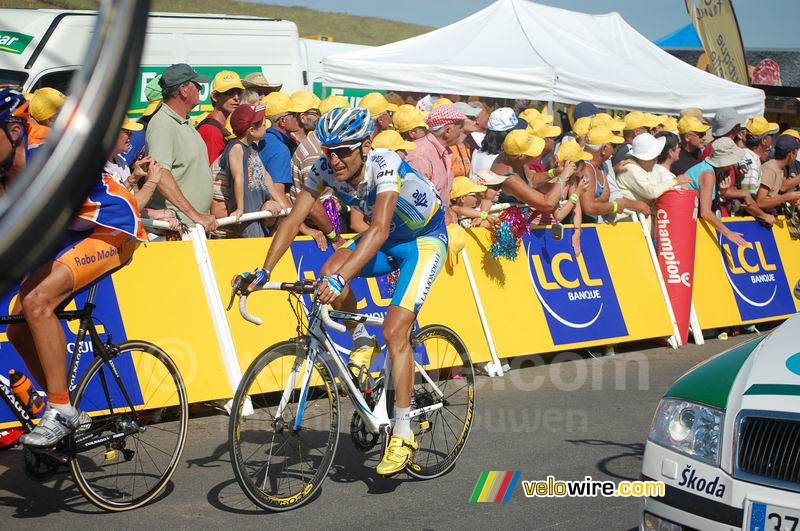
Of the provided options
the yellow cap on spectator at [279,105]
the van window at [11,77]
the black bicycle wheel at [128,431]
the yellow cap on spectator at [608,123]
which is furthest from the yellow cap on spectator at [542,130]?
the black bicycle wheel at [128,431]

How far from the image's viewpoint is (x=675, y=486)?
4203mm

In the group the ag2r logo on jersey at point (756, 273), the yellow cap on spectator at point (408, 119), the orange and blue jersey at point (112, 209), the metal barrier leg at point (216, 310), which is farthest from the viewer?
the ag2r logo on jersey at point (756, 273)

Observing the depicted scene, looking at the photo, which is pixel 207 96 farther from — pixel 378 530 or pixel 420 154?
pixel 378 530

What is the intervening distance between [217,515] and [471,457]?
194cm

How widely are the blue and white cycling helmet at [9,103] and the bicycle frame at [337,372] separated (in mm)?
2070

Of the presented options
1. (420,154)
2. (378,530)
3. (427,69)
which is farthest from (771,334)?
(427,69)

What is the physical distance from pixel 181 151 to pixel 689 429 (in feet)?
17.2

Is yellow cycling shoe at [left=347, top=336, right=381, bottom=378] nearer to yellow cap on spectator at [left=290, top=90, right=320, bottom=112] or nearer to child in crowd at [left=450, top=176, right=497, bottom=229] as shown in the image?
child in crowd at [left=450, top=176, right=497, bottom=229]

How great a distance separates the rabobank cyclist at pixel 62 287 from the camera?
5.05 metres

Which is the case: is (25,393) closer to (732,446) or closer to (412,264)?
(412,264)

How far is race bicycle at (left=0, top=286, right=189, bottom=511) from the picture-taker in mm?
5316

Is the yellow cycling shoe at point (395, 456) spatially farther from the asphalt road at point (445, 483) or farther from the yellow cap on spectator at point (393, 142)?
the yellow cap on spectator at point (393, 142)

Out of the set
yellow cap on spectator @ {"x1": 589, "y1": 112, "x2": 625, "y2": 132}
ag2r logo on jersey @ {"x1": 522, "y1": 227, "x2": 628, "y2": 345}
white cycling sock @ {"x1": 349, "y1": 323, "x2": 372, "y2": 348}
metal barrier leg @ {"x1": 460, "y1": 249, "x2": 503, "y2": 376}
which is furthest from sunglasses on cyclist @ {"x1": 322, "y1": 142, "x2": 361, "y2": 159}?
yellow cap on spectator @ {"x1": 589, "y1": 112, "x2": 625, "y2": 132}

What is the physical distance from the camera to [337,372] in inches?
229
